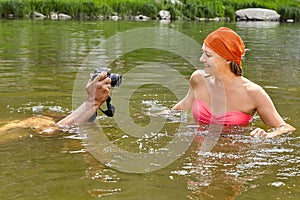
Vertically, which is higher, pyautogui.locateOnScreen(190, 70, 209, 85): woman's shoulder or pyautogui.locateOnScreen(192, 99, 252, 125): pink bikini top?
pyautogui.locateOnScreen(190, 70, 209, 85): woman's shoulder

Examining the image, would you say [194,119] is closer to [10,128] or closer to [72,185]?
[10,128]

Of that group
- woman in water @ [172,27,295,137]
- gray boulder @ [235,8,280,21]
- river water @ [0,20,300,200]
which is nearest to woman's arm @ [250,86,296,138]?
woman in water @ [172,27,295,137]

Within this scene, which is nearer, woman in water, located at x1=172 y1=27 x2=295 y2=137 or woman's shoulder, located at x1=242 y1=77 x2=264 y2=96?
woman in water, located at x1=172 y1=27 x2=295 y2=137

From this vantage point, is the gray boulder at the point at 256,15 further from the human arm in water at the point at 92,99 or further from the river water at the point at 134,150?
the human arm in water at the point at 92,99

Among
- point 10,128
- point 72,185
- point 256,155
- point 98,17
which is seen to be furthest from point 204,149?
point 98,17

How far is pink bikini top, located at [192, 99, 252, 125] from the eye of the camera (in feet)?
16.7

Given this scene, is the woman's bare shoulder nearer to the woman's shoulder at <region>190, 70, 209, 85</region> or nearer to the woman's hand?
the woman's hand

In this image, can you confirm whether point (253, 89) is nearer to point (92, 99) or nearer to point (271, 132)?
point (271, 132)

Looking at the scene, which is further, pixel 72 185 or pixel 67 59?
pixel 67 59

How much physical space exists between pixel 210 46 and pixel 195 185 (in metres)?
1.80

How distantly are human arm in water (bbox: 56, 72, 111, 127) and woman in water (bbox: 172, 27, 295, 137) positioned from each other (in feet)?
3.15

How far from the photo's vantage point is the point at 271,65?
35.7ft

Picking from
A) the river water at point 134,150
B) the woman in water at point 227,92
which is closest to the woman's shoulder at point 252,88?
the woman in water at point 227,92

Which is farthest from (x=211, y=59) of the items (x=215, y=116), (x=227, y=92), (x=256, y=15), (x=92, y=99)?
(x=256, y=15)
